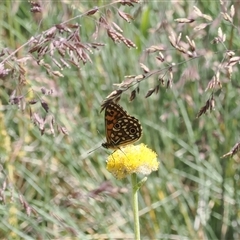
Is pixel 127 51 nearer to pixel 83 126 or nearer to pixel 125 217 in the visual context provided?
pixel 83 126

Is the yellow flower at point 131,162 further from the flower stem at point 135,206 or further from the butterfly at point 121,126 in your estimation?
the butterfly at point 121,126

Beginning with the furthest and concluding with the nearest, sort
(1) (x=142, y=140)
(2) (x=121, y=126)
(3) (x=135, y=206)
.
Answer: (1) (x=142, y=140) < (2) (x=121, y=126) < (3) (x=135, y=206)

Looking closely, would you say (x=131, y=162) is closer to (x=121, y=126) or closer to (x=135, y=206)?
(x=135, y=206)

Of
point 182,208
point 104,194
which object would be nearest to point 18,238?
point 104,194

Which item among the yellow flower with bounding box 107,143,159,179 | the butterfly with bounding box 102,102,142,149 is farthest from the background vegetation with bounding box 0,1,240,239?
the yellow flower with bounding box 107,143,159,179

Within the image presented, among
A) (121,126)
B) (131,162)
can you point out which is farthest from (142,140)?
(131,162)
